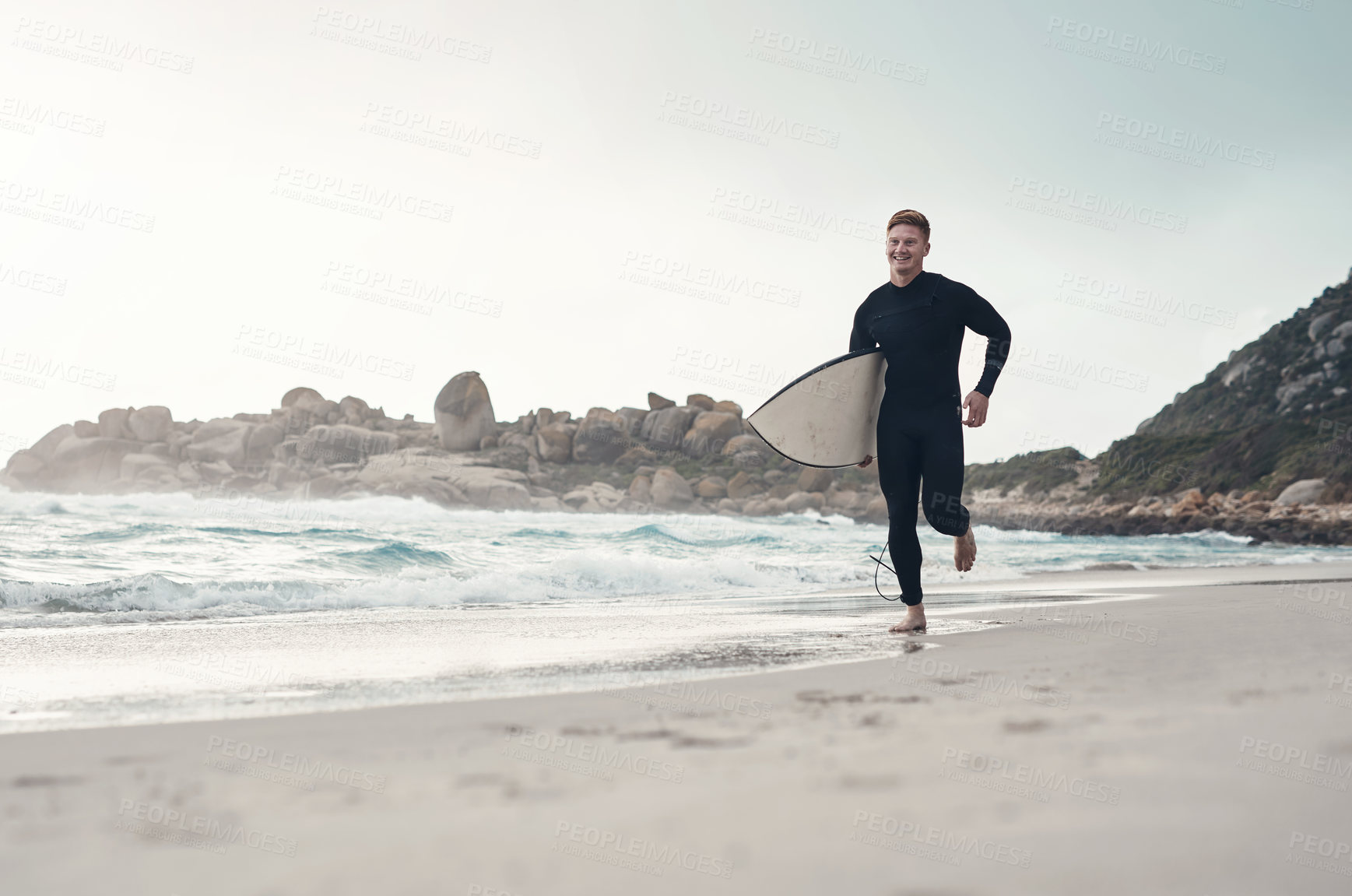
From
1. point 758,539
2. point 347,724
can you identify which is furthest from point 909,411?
point 758,539

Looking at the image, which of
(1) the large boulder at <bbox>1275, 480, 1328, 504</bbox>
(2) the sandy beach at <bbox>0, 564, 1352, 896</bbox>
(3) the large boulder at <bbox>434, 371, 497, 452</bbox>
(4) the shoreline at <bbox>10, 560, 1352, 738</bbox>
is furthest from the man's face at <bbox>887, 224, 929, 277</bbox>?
(3) the large boulder at <bbox>434, 371, 497, 452</bbox>

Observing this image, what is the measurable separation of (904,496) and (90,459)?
69.4 metres

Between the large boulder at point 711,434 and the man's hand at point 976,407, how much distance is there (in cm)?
5380

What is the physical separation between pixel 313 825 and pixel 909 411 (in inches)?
125

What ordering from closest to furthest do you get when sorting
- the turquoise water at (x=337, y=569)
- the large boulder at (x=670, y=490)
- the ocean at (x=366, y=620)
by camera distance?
the ocean at (x=366, y=620), the turquoise water at (x=337, y=569), the large boulder at (x=670, y=490)

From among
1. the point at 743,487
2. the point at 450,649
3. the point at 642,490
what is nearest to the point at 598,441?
the point at 642,490

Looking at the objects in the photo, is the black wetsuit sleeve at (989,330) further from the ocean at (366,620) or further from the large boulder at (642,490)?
the large boulder at (642,490)

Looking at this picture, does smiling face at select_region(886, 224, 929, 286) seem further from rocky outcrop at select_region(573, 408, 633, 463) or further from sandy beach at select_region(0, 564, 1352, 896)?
rocky outcrop at select_region(573, 408, 633, 463)

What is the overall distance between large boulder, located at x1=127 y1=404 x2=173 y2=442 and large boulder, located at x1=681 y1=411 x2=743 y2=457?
37.8m

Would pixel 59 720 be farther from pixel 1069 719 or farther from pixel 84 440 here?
pixel 84 440

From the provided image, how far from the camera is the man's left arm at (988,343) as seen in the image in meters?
3.65

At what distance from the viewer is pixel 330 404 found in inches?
2441

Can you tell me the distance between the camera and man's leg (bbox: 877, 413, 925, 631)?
12.2 feet

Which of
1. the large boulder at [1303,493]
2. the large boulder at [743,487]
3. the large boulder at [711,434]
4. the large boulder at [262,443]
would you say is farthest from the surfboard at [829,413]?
the large boulder at [262,443]
